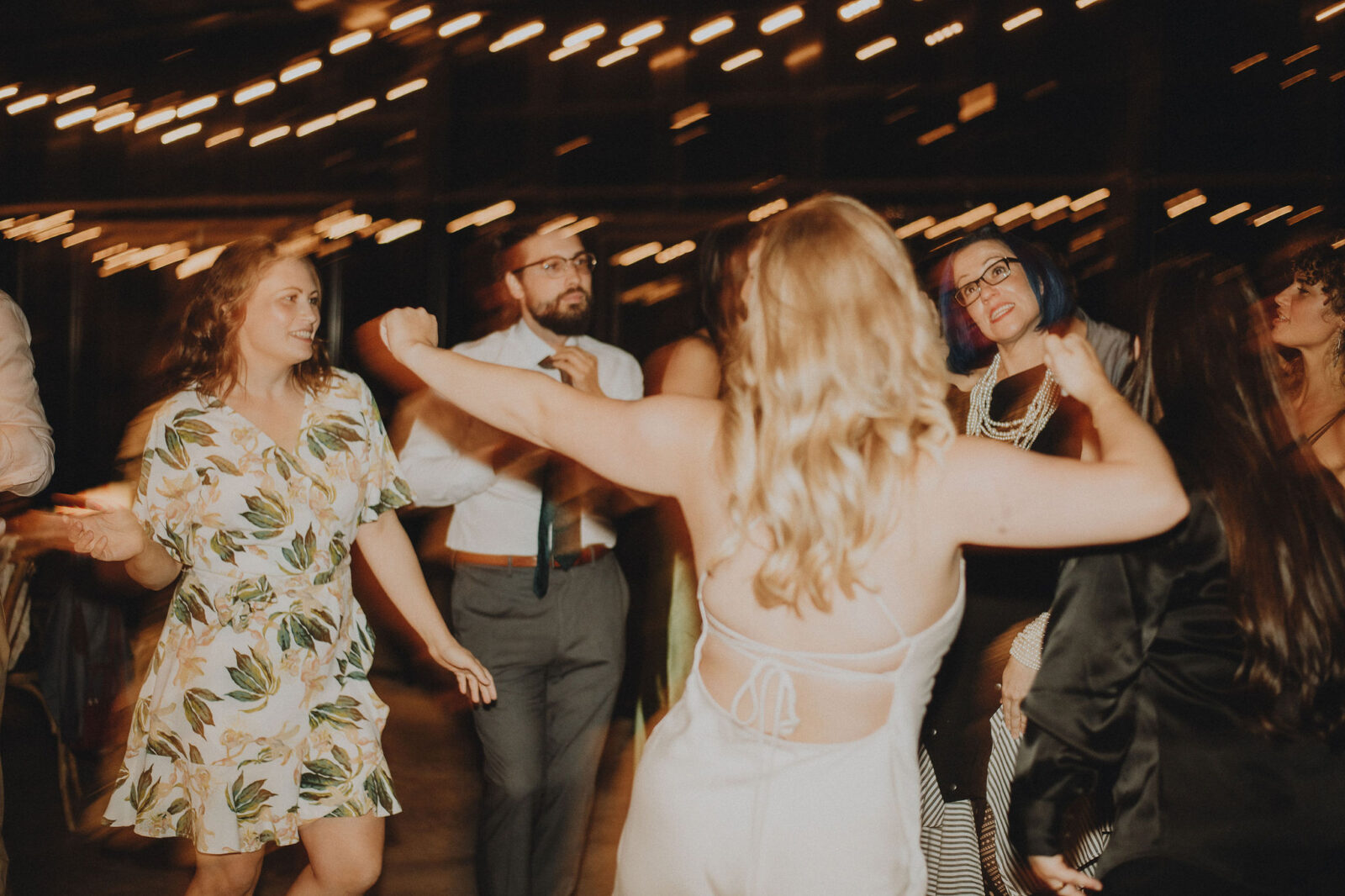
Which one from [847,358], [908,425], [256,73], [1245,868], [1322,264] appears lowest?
[1245,868]

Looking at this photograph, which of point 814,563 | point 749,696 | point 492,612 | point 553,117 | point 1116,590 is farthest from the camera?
point 553,117

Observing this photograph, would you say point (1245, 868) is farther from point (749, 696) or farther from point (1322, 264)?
point (1322, 264)

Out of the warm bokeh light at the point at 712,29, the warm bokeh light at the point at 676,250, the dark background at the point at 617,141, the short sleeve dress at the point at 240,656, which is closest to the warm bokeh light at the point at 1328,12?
the dark background at the point at 617,141

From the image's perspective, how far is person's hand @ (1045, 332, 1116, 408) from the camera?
146 centimetres

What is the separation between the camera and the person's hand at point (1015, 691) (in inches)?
81.6

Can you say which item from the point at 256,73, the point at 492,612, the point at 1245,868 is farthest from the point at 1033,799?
the point at 256,73

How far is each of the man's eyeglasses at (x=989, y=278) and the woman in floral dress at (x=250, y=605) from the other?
156cm

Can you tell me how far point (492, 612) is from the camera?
8.62 feet

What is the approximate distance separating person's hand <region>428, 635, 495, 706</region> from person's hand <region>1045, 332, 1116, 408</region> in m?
1.59

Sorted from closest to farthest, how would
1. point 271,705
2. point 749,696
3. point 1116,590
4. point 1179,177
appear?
point 749,696, point 1116,590, point 271,705, point 1179,177

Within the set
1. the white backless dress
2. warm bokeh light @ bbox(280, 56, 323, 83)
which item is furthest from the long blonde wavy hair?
warm bokeh light @ bbox(280, 56, 323, 83)

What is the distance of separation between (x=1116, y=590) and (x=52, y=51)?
8.19 meters

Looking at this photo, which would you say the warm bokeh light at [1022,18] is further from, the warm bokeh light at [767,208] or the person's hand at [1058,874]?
the person's hand at [1058,874]

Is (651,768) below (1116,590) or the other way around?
below
